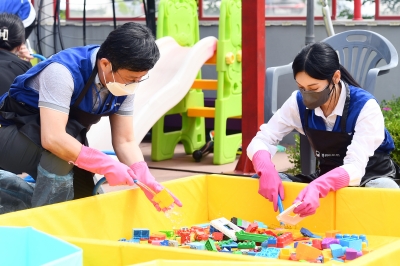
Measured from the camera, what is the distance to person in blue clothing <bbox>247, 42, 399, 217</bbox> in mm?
3117

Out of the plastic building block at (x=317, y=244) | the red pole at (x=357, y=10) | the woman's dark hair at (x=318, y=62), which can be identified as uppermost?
the woman's dark hair at (x=318, y=62)

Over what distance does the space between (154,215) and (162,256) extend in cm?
97

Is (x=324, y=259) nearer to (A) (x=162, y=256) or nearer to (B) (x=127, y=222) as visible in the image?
(A) (x=162, y=256)

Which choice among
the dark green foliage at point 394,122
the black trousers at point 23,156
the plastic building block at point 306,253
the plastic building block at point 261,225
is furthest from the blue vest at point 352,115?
the dark green foliage at point 394,122

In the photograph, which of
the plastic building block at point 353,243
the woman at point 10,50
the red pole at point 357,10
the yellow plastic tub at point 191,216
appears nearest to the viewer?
the yellow plastic tub at point 191,216

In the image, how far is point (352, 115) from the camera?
3260 mm

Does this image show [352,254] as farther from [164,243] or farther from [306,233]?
[164,243]

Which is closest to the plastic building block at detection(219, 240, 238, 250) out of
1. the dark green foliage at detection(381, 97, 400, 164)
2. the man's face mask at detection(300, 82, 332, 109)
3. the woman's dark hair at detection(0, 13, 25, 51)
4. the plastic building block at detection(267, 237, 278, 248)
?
the plastic building block at detection(267, 237, 278, 248)

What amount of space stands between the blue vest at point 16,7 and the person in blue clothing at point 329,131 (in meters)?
2.85

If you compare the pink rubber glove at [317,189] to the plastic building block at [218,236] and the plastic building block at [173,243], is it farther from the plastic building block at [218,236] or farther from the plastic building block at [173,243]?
the plastic building block at [173,243]

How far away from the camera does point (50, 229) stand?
2691 millimetres

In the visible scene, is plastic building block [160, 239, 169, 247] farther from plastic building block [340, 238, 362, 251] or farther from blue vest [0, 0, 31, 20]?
blue vest [0, 0, 31, 20]

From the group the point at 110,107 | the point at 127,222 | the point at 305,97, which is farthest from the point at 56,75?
the point at 305,97

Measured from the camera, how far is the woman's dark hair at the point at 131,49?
2.96m
